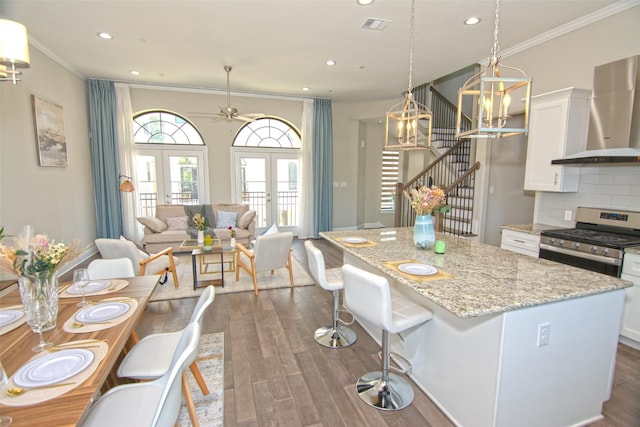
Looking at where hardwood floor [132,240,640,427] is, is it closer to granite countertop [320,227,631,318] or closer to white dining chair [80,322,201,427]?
white dining chair [80,322,201,427]

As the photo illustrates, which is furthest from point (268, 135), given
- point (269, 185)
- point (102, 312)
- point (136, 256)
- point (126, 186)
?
point (102, 312)

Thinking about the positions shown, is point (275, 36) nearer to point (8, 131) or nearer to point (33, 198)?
point (8, 131)

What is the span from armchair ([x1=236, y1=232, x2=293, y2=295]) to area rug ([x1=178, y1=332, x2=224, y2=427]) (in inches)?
46.5

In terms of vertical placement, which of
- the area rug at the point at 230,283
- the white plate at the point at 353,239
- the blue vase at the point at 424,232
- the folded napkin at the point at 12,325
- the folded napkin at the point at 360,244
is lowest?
the area rug at the point at 230,283

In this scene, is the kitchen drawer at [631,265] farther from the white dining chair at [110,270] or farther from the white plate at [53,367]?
the white dining chair at [110,270]

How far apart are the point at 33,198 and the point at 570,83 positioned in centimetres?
665

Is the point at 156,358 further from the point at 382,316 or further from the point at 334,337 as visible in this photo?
the point at 334,337

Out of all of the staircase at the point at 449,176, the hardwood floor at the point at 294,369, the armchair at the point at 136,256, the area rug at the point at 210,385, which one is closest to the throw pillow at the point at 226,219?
the armchair at the point at 136,256

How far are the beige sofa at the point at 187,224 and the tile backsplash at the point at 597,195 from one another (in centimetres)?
459

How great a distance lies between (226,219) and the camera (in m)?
6.05

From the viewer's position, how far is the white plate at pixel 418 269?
1932 millimetres

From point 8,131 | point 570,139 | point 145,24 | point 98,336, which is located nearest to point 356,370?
point 98,336

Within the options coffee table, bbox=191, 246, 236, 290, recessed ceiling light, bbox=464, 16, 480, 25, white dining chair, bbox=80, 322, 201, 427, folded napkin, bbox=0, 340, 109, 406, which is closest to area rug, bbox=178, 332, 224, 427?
white dining chair, bbox=80, 322, 201, 427

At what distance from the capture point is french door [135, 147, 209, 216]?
6.39m
